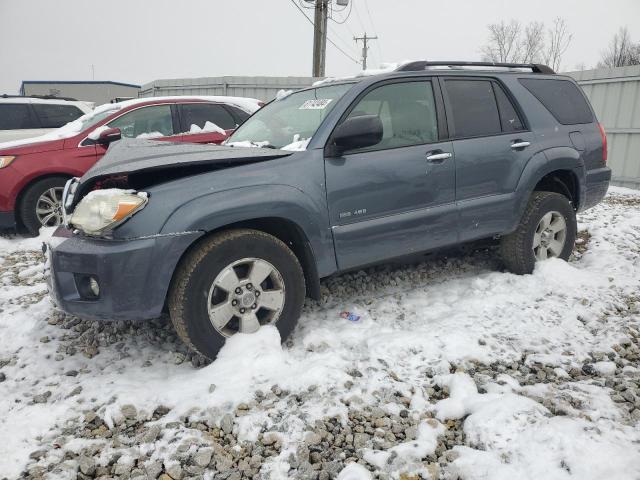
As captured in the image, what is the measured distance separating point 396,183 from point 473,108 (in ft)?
3.48

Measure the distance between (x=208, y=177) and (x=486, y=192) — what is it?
7.00 feet

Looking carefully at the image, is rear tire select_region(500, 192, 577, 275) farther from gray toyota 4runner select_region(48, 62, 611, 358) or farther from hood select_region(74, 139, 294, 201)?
hood select_region(74, 139, 294, 201)

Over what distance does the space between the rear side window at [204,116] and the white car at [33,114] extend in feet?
11.8

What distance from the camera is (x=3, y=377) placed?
106 inches

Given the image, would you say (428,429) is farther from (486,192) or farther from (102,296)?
(486,192)

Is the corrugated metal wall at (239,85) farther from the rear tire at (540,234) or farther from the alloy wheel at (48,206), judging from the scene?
the rear tire at (540,234)

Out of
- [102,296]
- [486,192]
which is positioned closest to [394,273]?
[486,192]

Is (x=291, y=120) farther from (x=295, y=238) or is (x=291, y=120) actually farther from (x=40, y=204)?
(x=40, y=204)

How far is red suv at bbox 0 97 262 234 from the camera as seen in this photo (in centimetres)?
548

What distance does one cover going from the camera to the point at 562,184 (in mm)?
4184

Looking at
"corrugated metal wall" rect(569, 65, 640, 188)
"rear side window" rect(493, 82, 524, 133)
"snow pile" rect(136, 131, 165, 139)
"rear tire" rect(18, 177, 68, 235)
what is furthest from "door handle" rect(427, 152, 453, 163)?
"corrugated metal wall" rect(569, 65, 640, 188)

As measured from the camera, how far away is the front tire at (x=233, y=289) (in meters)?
2.55

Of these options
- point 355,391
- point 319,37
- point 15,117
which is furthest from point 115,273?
point 319,37

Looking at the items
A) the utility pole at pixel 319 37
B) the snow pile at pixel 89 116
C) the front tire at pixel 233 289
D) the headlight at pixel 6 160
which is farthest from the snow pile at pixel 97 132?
the utility pole at pixel 319 37
